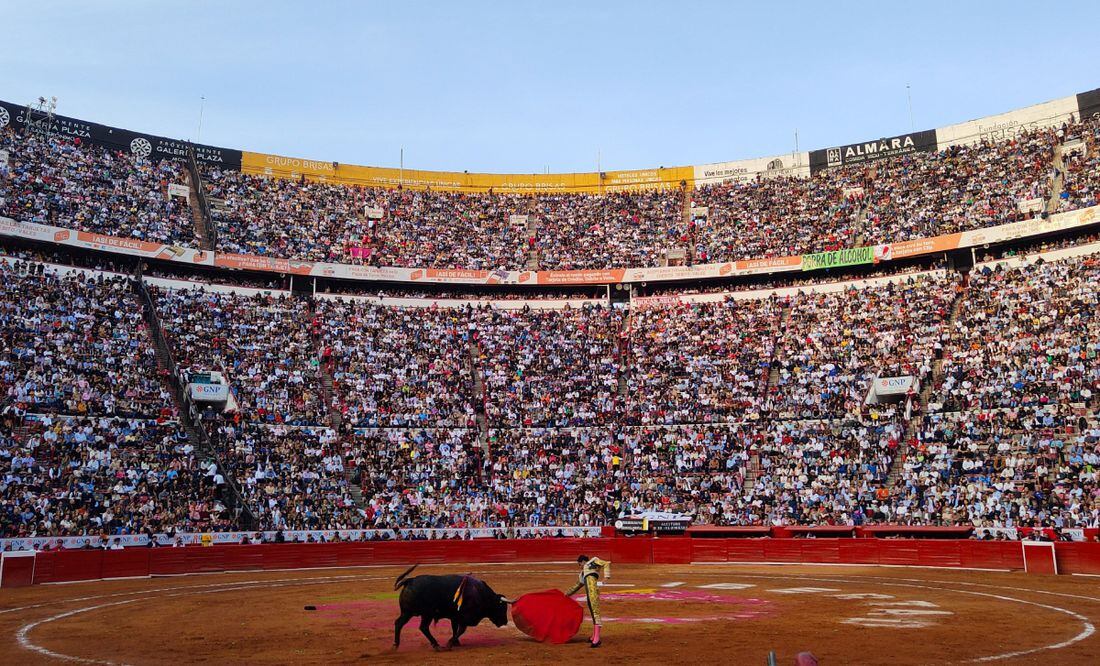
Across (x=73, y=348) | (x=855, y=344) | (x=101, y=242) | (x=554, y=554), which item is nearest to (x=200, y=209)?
(x=101, y=242)

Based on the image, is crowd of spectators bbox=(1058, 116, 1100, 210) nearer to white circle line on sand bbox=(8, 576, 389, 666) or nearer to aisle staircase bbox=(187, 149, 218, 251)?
white circle line on sand bbox=(8, 576, 389, 666)

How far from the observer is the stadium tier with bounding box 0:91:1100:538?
109 ft

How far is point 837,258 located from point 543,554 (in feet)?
78.4

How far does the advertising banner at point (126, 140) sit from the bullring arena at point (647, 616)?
30.7 m

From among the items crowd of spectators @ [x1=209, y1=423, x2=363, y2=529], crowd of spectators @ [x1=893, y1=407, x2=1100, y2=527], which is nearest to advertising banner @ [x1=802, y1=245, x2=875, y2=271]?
crowd of spectators @ [x1=893, y1=407, x2=1100, y2=527]

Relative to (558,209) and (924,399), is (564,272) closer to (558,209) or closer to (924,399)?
(558,209)

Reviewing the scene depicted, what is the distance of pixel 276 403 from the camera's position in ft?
130

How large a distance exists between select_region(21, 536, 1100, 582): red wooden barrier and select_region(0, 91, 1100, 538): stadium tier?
2.36 metres

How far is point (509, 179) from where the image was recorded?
202 feet

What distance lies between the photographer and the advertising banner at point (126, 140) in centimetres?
4650

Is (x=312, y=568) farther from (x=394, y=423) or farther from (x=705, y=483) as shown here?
(x=705, y=483)

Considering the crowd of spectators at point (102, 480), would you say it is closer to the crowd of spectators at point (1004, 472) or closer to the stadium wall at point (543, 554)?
the stadium wall at point (543, 554)

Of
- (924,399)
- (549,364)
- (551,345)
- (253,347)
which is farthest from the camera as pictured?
(551,345)

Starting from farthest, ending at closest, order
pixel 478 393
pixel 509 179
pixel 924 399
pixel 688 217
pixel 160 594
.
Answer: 1. pixel 509 179
2. pixel 688 217
3. pixel 478 393
4. pixel 924 399
5. pixel 160 594
